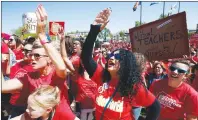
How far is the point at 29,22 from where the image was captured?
22.3 ft

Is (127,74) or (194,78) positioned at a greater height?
(127,74)

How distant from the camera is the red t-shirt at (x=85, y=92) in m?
4.07

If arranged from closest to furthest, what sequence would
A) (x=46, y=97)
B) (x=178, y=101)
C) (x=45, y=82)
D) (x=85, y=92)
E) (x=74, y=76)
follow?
(x=46, y=97) < (x=45, y=82) < (x=178, y=101) < (x=74, y=76) < (x=85, y=92)

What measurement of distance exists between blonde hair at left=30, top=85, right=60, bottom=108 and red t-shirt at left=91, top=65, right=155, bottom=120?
45cm

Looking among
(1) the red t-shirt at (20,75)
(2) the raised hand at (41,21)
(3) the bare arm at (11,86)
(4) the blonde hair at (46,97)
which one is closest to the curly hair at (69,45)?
(1) the red t-shirt at (20,75)

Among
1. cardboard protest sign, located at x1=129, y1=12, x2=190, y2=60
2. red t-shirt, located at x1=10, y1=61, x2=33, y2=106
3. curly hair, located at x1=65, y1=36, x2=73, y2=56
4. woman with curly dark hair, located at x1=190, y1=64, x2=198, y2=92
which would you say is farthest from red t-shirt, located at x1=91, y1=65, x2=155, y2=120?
woman with curly dark hair, located at x1=190, y1=64, x2=198, y2=92

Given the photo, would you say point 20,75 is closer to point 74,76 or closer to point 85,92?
point 74,76

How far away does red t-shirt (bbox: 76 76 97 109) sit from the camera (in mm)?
4070

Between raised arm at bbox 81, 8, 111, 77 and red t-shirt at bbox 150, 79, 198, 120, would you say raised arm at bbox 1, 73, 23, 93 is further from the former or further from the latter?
red t-shirt at bbox 150, 79, 198, 120

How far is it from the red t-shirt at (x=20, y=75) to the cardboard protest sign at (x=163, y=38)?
1.86 m

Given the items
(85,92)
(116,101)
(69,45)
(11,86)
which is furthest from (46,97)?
(69,45)

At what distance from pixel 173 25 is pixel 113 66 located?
199 centimetres

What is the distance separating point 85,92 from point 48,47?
1.63m

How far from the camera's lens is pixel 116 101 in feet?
8.66
